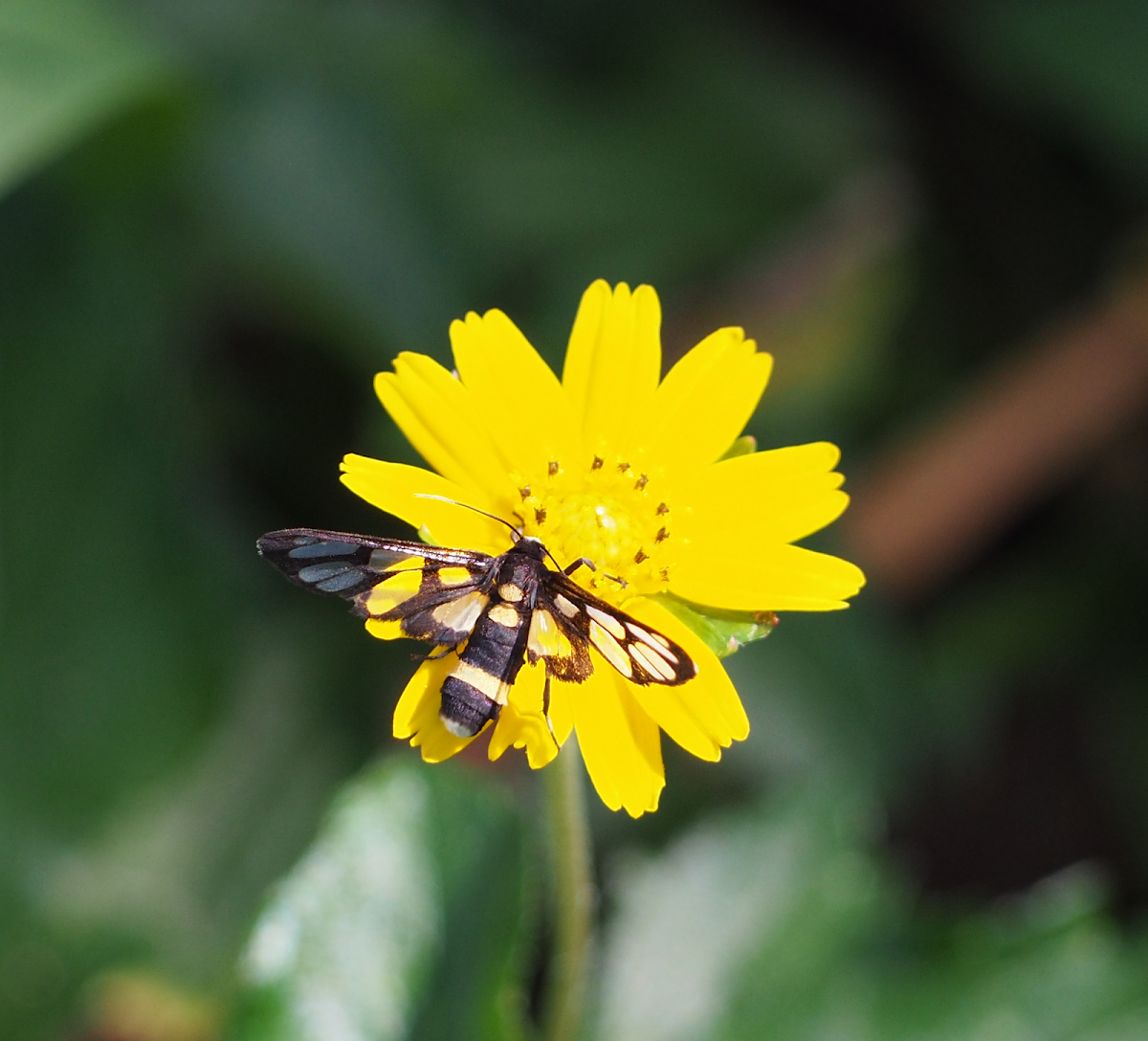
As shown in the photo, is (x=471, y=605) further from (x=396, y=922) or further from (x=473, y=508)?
(x=396, y=922)

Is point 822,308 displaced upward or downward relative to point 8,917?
upward

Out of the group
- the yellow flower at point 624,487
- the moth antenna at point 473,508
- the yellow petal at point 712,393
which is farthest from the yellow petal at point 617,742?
A: the yellow petal at point 712,393

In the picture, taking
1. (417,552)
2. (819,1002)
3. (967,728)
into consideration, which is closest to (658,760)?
(417,552)

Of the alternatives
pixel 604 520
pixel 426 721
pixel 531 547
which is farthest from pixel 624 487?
pixel 426 721

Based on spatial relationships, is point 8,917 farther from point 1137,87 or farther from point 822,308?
point 1137,87

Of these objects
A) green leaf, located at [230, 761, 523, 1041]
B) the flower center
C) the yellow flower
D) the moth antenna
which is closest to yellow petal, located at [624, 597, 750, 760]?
the yellow flower

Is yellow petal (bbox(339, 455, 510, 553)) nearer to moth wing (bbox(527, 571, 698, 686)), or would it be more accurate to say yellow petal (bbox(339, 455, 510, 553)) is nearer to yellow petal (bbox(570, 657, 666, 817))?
moth wing (bbox(527, 571, 698, 686))
